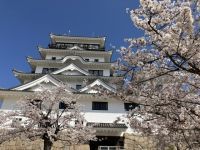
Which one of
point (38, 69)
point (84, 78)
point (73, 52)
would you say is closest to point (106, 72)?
point (84, 78)

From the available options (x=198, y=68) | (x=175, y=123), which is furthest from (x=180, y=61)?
(x=175, y=123)

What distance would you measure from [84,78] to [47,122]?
43.1ft

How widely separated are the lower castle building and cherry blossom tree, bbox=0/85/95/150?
6.71 ft

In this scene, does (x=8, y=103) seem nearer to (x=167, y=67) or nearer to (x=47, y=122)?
(x=47, y=122)

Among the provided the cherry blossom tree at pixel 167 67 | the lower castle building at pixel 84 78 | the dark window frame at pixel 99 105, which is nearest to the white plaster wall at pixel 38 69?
the lower castle building at pixel 84 78

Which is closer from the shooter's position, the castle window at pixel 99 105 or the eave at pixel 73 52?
the castle window at pixel 99 105

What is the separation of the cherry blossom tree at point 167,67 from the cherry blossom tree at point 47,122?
729 centimetres

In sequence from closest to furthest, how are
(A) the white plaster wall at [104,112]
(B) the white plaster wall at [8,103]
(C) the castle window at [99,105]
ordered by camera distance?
(A) the white plaster wall at [104,112]
(B) the white plaster wall at [8,103]
(C) the castle window at [99,105]

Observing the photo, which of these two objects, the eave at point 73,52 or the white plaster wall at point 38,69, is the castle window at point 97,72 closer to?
the eave at point 73,52

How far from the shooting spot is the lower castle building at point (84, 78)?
73.0 feet

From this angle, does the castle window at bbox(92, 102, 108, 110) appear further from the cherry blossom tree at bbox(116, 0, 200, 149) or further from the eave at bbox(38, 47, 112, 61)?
the cherry blossom tree at bbox(116, 0, 200, 149)

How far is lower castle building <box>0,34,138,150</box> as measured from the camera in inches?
876

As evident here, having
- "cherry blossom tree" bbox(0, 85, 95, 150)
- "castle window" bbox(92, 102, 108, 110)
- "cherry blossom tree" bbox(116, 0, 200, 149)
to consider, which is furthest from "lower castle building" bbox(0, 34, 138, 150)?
"cherry blossom tree" bbox(116, 0, 200, 149)

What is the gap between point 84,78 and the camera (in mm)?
28203
